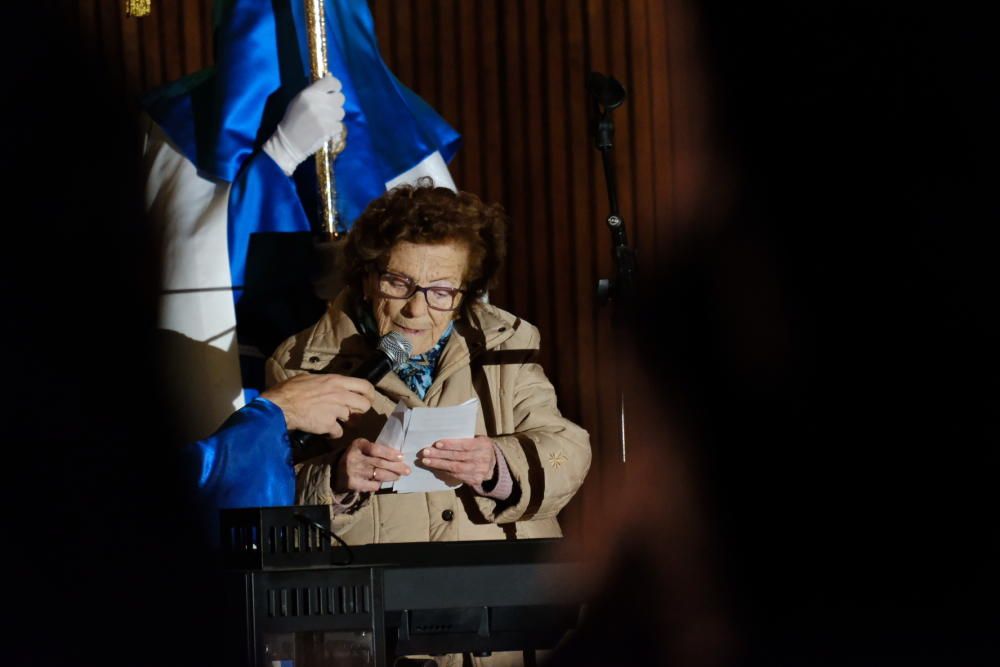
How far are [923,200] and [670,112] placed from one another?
1.72 metres

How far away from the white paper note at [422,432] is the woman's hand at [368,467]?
23 mm

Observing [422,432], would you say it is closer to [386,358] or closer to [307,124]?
[386,358]

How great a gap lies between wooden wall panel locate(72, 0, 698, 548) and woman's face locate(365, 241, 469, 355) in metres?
1.30

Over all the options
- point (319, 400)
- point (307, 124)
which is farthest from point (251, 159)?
point (319, 400)

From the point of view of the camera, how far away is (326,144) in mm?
3541

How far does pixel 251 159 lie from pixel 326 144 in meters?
0.21

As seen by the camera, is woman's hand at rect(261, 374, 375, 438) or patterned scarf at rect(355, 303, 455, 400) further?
patterned scarf at rect(355, 303, 455, 400)

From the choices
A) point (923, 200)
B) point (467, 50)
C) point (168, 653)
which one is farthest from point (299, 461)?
point (467, 50)

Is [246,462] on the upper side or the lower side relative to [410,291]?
lower

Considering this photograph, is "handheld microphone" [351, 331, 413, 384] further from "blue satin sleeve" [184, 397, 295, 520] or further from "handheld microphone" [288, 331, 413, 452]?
"blue satin sleeve" [184, 397, 295, 520]

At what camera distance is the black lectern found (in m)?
1.88

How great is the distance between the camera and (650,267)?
14.0 feet

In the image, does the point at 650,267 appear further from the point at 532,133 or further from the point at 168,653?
the point at 168,653

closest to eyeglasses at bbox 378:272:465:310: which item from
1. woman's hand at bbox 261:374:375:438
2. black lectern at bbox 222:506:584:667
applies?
woman's hand at bbox 261:374:375:438
